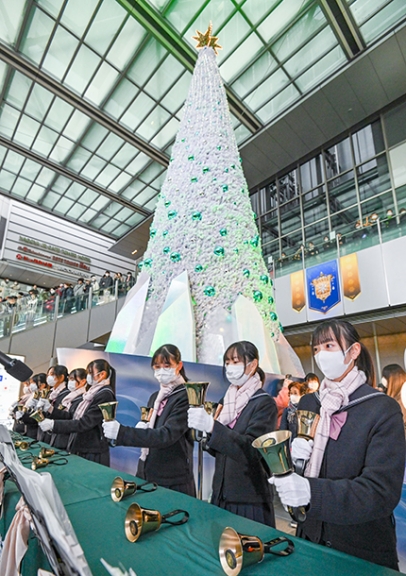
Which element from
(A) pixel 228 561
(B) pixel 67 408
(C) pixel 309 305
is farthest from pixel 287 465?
(C) pixel 309 305

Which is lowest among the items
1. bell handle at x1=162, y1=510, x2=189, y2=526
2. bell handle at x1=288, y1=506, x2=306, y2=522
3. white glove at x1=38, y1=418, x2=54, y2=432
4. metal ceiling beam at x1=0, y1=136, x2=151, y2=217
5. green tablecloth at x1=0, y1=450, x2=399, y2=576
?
green tablecloth at x1=0, y1=450, x2=399, y2=576

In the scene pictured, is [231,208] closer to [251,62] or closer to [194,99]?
[194,99]

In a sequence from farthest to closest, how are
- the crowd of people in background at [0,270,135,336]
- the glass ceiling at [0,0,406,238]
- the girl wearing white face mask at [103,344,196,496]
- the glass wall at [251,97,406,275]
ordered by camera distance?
the crowd of people in background at [0,270,135,336]
the glass wall at [251,97,406,275]
the glass ceiling at [0,0,406,238]
the girl wearing white face mask at [103,344,196,496]

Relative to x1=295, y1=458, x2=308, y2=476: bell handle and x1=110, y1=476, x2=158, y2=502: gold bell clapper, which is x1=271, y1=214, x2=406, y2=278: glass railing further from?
x1=110, y1=476, x2=158, y2=502: gold bell clapper

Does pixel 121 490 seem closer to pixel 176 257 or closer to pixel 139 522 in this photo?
pixel 139 522

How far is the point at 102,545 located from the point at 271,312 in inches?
140

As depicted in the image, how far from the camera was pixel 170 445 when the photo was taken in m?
2.12

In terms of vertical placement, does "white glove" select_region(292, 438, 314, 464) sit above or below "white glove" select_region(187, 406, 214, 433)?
below

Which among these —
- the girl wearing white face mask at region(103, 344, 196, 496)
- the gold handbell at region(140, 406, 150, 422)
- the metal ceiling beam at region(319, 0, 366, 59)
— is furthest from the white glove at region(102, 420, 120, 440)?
the metal ceiling beam at region(319, 0, 366, 59)

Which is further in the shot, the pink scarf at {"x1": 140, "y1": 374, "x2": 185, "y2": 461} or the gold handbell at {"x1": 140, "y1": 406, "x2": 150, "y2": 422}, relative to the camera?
the pink scarf at {"x1": 140, "y1": 374, "x2": 185, "y2": 461}

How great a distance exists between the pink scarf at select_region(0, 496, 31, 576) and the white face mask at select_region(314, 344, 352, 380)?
1149 mm

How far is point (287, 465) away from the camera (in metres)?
1.04

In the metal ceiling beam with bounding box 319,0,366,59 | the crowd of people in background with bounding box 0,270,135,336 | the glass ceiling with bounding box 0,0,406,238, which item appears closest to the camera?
the metal ceiling beam with bounding box 319,0,366,59

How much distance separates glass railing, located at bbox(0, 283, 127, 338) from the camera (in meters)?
9.92
